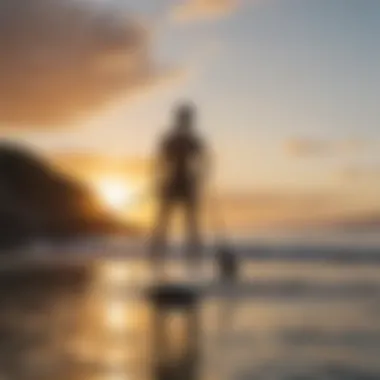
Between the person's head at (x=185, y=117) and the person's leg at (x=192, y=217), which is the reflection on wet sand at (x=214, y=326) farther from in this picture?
the person's head at (x=185, y=117)

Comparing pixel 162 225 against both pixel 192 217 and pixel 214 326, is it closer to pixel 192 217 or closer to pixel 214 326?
pixel 192 217

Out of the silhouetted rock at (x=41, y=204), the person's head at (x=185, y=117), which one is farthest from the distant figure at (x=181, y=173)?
the silhouetted rock at (x=41, y=204)

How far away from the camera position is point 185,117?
2.51 meters

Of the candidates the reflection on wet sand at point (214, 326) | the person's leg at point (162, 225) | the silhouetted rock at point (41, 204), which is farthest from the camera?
the silhouetted rock at point (41, 204)

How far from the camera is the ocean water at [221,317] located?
1.60 metres

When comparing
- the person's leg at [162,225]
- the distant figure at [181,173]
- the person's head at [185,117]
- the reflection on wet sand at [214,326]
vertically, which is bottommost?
the reflection on wet sand at [214,326]

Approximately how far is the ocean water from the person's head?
1.74ft

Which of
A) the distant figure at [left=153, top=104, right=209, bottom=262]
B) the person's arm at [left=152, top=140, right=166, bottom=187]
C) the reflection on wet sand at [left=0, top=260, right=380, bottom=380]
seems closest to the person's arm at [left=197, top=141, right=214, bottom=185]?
the distant figure at [left=153, top=104, right=209, bottom=262]

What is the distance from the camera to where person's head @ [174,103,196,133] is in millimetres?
2479

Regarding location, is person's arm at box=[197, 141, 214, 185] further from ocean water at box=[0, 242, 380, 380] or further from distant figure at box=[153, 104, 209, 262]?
ocean water at box=[0, 242, 380, 380]

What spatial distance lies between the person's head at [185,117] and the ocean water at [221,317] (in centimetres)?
53

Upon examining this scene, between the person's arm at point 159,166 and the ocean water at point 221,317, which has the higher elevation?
the person's arm at point 159,166

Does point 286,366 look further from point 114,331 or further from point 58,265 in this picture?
point 58,265

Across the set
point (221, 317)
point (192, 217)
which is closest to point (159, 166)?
point (192, 217)
